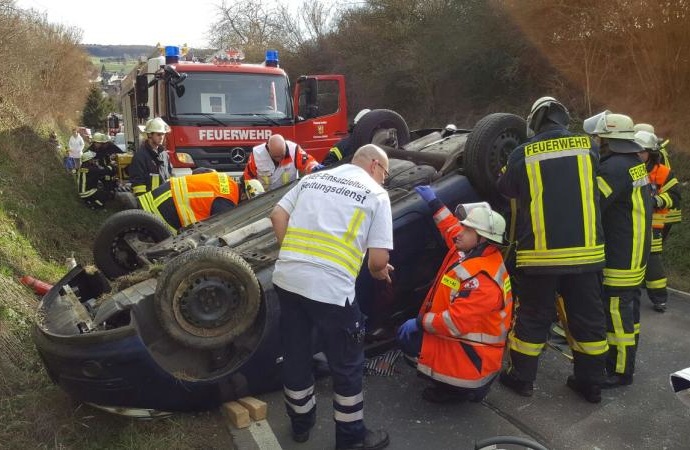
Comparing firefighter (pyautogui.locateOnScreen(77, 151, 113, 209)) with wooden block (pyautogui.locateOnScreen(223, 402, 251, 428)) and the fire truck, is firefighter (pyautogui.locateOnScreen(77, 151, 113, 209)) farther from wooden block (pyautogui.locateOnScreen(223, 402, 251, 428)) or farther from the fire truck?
wooden block (pyautogui.locateOnScreen(223, 402, 251, 428))

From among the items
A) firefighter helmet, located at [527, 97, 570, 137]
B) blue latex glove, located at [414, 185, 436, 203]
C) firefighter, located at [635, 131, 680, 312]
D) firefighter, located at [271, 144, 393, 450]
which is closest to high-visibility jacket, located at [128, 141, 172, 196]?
blue latex glove, located at [414, 185, 436, 203]

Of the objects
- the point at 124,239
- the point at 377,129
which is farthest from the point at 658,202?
the point at 124,239

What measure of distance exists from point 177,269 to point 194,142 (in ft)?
15.5

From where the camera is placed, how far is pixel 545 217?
10.2 ft

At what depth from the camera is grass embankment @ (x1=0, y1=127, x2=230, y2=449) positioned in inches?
111

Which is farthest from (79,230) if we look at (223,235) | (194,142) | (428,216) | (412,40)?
(412,40)

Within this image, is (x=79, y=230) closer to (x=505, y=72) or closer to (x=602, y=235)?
(x=602, y=235)

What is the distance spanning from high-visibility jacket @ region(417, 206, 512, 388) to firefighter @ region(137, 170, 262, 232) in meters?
2.14

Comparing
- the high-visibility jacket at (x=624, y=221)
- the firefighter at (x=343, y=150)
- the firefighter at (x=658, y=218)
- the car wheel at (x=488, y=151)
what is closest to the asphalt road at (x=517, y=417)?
the high-visibility jacket at (x=624, y=221)

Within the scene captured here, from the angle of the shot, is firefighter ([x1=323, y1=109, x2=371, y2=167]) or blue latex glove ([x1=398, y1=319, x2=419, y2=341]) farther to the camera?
firefighter ([x1=323, y1=109, x2=371, y2=167])

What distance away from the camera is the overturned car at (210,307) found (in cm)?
268

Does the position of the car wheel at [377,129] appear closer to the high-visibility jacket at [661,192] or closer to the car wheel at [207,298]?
the high-visibility jacket at [661,192]

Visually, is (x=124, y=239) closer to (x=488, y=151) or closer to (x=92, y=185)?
(x=488, y=151)

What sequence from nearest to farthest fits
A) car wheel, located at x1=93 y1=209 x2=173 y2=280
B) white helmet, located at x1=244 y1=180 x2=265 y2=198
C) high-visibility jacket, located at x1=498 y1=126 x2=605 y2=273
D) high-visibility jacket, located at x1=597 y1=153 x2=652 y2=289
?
high-visibility jacket, located at x1=498 y1=126 x2=605 y2=273, high-visibility jacket, located at x1=597 y1=153 x2=652 y2=289, car wheel, located at x1=93 y1=209 x2=173 y2=280, white helmet, located at x1=244 y1=180 x2=265 y2=198
